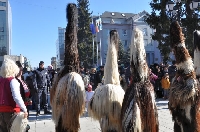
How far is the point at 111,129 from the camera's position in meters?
3.97

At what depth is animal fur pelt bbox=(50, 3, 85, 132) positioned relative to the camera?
13.1 ft

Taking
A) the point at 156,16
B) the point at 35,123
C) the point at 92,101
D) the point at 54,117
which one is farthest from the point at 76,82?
the point at 156,16

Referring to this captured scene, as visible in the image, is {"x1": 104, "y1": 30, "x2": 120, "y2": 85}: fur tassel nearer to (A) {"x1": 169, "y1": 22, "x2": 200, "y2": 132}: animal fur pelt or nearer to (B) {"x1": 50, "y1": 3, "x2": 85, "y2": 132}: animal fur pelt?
(B) {"x1": 50, "y1": 3, "x2": 85, "y2": 132}: animal fur pelt

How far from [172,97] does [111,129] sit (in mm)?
1102

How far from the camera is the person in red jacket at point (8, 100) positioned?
14.8 feet

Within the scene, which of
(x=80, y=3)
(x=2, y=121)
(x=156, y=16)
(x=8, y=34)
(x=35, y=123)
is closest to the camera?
(x=2, y=121)

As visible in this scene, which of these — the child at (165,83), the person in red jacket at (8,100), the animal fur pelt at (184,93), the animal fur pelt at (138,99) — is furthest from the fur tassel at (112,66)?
the child at (165,83)

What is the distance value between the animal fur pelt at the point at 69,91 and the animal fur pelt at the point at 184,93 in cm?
146

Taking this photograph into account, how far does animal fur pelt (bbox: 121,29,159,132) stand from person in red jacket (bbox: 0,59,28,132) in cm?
189

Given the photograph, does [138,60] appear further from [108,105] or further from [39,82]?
[39,82]

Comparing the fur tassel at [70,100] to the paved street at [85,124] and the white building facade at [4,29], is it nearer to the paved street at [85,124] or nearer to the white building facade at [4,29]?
the paved street at [85,124]

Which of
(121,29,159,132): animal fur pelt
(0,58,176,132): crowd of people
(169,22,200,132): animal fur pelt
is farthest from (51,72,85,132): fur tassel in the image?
(169,22,200,132): animal fur pelt

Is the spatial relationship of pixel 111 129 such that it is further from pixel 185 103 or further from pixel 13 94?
pixel 13 94

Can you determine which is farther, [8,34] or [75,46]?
[8,34]
